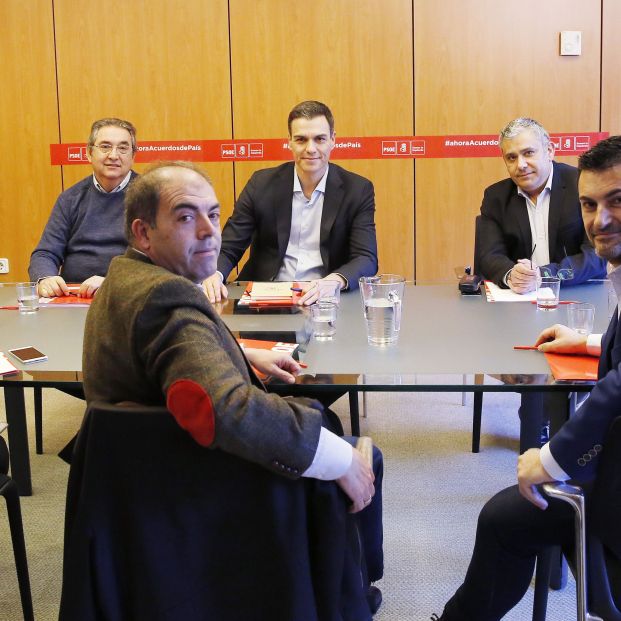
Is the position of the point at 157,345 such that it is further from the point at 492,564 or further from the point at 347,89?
the point at 347,89

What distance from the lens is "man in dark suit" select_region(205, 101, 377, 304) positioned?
3420mm

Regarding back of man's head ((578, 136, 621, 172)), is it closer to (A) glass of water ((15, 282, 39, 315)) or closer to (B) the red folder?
(B) the red folder

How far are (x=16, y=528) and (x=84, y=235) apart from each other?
182 centimetres

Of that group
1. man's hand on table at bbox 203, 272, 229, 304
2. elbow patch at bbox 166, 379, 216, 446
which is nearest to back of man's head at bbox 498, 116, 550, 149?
man's hand on table at bbox 203, 272, 229, 304

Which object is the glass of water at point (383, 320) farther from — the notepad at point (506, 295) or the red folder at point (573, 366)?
the notepad at point (506, 295)

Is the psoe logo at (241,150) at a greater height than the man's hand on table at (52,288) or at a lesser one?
greater

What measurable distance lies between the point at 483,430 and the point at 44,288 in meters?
2.05

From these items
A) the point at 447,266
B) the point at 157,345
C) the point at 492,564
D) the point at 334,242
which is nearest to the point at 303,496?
the point at 157,345

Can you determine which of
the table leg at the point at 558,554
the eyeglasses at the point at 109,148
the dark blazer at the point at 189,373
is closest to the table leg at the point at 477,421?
the table leg at the point at 558,554

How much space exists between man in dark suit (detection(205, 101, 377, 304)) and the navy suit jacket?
6.57ft

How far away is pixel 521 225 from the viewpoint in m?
3.35

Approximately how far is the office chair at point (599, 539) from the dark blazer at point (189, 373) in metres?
0.46

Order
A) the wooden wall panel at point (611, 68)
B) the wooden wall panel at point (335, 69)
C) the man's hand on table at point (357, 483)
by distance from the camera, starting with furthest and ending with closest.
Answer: the wooden wall panel at point (335, 69) → the wooden wall panel at point (611, 68) → the man's hand on table at point (357, 483)

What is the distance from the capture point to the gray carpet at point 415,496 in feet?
7.39
